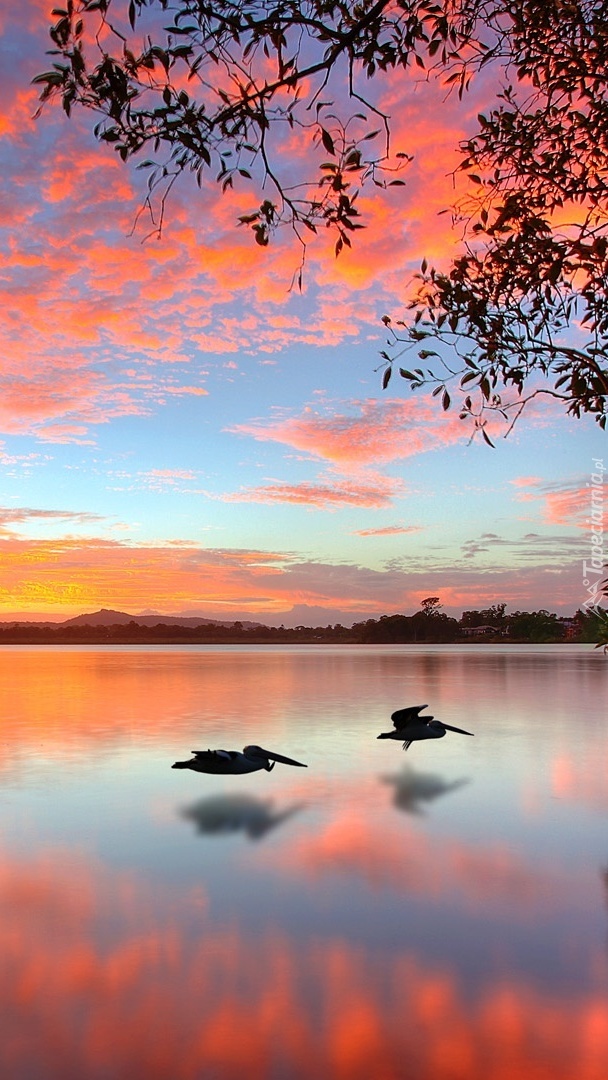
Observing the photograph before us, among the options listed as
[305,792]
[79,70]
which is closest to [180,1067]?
[305,792]

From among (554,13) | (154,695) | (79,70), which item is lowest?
(154,695)

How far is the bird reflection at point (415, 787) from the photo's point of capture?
23.9 feet

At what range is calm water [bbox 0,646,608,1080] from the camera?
3025mm

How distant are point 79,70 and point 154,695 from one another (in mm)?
16305

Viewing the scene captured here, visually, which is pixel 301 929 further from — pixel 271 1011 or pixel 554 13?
pixel 554 13

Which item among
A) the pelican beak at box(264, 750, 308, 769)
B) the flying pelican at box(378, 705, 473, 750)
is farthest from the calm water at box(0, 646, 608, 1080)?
the flying pelican at box(378, 705, 473, 750)

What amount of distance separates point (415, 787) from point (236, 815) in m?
2.13

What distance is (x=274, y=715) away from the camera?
14.6m

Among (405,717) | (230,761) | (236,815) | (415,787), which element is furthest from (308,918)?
(405,717)

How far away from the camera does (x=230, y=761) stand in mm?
8031

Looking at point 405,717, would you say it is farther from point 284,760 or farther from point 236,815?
point 236,815

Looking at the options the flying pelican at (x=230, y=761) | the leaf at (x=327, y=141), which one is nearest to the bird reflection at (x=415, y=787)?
the flying pelican at (x=230, y=761)

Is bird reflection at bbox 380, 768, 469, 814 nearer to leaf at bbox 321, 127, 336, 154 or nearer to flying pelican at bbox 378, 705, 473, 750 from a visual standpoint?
flying pelican at bbox 378, 705, 473, 750

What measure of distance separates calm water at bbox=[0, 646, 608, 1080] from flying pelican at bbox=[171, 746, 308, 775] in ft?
0.83
